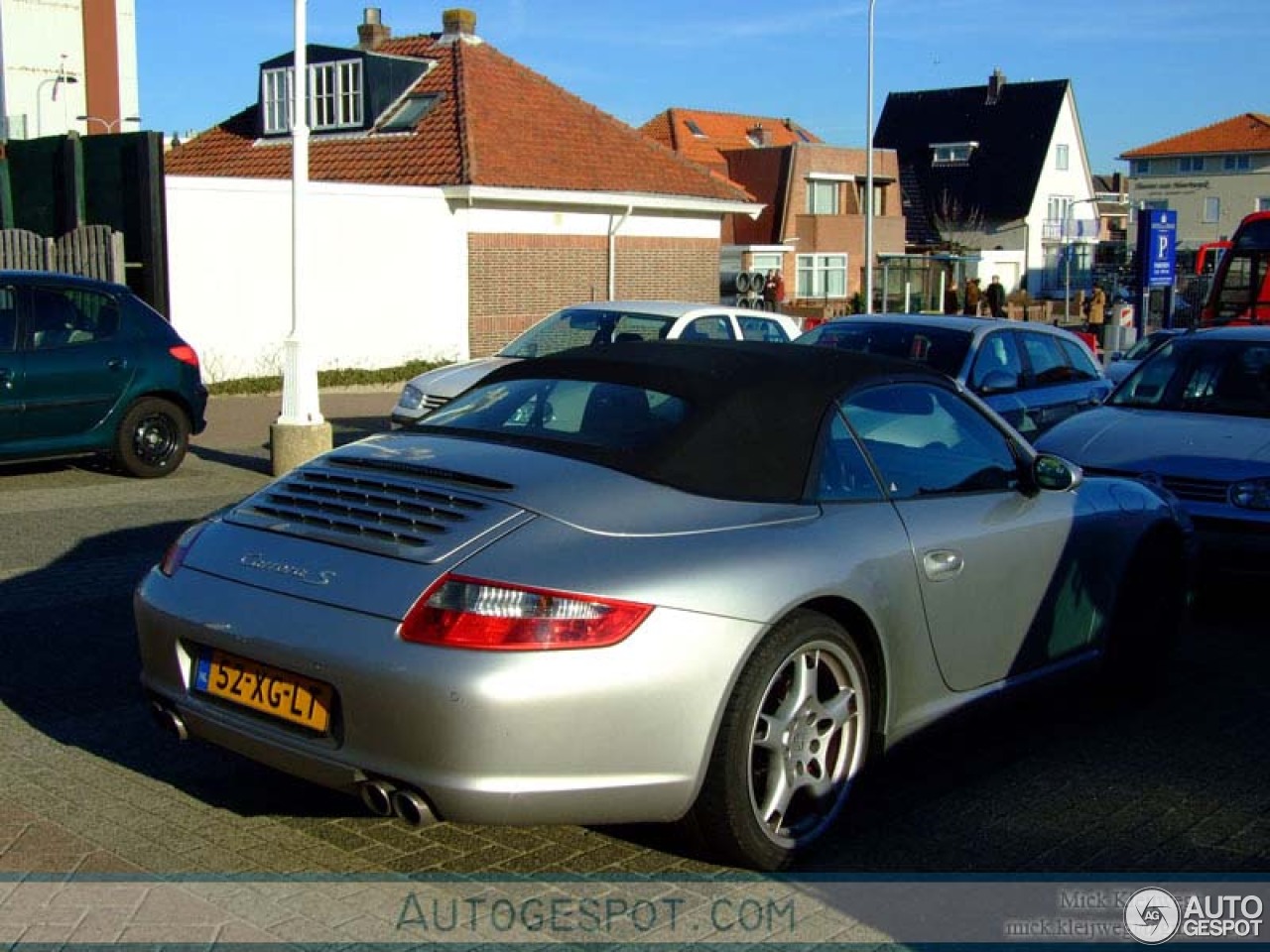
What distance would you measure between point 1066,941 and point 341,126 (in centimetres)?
2812

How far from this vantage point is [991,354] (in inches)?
435

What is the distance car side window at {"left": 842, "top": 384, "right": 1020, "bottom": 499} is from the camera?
4996mm

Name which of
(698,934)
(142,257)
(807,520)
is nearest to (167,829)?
(698,934)

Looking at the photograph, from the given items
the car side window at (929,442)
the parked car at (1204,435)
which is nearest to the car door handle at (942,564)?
the car side window at (929,442)

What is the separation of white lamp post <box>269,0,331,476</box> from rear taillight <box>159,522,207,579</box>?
7.53 metres

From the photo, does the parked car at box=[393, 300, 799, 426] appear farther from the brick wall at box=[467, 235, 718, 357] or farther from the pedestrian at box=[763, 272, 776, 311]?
the pedestrian at box=[763, 272, 776, 311]

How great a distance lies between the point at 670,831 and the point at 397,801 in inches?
35.9

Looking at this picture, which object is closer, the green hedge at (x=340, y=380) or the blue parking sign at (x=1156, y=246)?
the green hedge at (x=340, y=380)

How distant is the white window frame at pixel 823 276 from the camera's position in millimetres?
49781

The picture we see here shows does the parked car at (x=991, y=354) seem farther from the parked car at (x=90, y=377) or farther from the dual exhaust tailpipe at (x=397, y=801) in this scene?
the dual exhaust tailpipe at (x=397, y=801)

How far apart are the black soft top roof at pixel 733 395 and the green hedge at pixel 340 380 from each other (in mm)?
15982

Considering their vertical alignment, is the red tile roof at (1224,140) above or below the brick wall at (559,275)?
above

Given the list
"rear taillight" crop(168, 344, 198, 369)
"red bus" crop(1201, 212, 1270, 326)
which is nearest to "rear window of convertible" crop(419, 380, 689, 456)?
"rear taillight" crop(168, 344, 198, 369)

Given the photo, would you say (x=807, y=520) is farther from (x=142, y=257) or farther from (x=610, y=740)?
(x=142, y=257)
